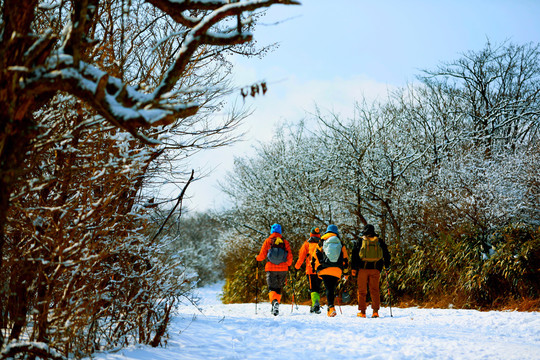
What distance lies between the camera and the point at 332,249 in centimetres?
1038

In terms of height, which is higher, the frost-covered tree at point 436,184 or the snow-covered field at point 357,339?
the frost-covered tree at point 436,184

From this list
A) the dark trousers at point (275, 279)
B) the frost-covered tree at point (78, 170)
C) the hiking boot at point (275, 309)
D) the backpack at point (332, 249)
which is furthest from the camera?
the dark trousers at point (275, 279)

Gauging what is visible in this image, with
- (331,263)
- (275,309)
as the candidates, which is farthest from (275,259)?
(331,263)

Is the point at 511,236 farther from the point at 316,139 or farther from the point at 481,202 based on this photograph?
the point at 316,139

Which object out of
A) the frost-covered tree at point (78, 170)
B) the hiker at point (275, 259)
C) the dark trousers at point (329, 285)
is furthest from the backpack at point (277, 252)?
the frost-covered tree at point (78, 170)

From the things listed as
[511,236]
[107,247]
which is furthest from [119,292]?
[511,236]

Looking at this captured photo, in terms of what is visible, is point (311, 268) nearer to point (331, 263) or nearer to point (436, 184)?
point (331, 263)

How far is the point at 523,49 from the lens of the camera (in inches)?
830

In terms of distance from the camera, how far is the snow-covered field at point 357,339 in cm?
582

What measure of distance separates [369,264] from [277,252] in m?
2.07

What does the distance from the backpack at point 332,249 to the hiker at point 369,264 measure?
A: 0.36m

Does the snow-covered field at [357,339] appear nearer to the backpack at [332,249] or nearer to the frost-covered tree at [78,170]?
the frost-covered tree at [78,170]

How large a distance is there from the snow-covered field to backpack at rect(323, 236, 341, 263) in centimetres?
167

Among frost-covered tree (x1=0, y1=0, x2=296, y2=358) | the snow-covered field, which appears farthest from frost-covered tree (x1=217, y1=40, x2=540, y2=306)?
frost-covered tree (x1=0, y1=0, x2=296, y2=358)
